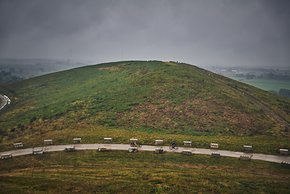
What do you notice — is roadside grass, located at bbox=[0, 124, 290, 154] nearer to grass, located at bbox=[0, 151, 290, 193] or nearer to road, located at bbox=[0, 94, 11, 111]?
grass, located at bbox=[0, 151, 290, 193]

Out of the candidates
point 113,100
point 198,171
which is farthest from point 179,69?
point 198,171

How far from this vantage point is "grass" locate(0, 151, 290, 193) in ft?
108

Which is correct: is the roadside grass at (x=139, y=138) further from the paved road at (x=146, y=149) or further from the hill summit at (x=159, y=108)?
the hill summit at (x=159, y=108)

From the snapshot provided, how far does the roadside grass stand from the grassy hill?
0.69 feet

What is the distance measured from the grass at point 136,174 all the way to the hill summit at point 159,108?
1730 cm

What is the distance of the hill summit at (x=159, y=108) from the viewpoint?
2422 inches

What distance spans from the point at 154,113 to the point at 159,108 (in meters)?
3.36

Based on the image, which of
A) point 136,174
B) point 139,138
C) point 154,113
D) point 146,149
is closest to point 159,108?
point 154,113

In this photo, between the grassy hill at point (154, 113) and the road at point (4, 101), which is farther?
the road at point (4, 101)

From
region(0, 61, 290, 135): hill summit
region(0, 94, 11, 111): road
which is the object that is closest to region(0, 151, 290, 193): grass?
region(0, 61, 290, 135): hill summit

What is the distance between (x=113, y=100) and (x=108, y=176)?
44.2 meters

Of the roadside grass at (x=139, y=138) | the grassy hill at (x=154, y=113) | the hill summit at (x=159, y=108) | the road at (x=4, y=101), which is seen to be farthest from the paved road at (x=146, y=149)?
the road at (x=4, y=101)

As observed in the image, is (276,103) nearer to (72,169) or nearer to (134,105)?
(134,105)

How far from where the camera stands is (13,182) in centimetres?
3484
